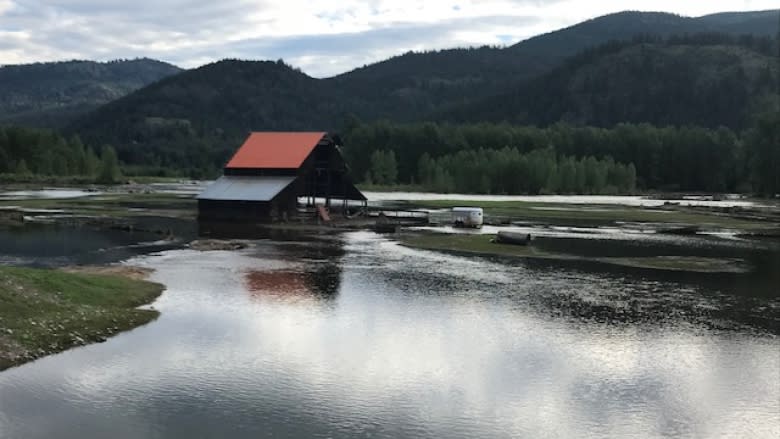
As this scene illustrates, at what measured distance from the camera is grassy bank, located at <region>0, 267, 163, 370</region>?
1071 inches

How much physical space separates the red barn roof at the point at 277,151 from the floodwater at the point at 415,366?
1879 inches

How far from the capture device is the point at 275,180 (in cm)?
8919

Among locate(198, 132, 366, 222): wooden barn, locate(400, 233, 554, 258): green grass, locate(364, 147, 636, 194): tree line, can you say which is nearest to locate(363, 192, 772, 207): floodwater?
locate(364, 147, 636, 194): tree line

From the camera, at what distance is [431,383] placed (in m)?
24.5

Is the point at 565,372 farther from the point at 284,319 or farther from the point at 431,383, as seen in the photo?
the point at 284,319

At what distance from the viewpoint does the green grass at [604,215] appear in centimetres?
9575

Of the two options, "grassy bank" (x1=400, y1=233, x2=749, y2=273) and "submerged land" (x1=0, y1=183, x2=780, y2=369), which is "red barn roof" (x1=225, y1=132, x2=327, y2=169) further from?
"grassy bank" (x1=400, y1=233, x2=749, y2=273)

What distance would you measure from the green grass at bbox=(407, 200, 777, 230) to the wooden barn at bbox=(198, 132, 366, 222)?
22.6m

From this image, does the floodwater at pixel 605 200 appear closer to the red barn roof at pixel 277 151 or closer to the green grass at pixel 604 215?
the green grass at pixel 604 215

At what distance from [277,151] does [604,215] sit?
1898 inches

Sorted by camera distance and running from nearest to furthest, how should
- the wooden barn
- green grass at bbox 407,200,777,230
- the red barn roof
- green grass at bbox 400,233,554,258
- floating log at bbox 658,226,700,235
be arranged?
green grass at bbox 400,233,554,258 < floating log at bbox 658,226,700,235 < the wooden barn < the red barn roof < green grass at bbox 407,200,777,230

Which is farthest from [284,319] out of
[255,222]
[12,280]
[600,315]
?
[255,222]

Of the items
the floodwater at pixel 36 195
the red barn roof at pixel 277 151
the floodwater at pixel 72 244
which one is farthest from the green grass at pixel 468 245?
the floodwater at pixel 36 195

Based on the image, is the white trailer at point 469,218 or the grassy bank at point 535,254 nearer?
the grassy bank at point 535,254
